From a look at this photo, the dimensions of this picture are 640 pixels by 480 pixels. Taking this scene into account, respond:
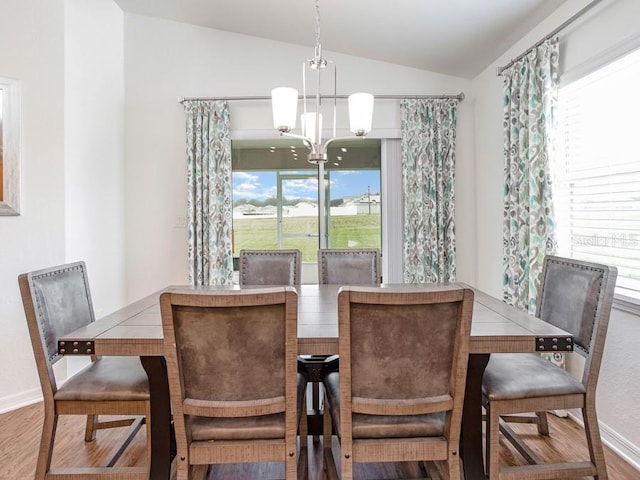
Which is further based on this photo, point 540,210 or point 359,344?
point 540,210

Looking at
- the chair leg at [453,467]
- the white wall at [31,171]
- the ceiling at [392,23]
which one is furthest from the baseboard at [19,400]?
the ceiling at [392,23]

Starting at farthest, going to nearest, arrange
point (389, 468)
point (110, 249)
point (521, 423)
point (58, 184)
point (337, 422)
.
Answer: point (110, 249)
point (58, 184)
point (521, 423)
point (389, 468)
point (337, 422)

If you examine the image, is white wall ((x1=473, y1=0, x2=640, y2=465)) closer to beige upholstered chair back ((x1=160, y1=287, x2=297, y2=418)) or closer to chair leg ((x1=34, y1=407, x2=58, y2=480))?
beige upholstered chair back ((x1=160, y1=287, x2=297, y2=418))

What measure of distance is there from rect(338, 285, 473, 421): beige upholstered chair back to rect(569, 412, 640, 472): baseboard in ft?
4.38

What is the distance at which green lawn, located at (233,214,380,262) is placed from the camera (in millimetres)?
4102

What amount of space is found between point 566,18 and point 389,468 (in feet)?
9.09

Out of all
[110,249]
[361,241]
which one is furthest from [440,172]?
[110,249]

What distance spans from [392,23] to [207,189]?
2.11m

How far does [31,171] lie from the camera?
9.16ft

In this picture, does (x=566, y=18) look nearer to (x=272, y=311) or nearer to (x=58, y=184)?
(x=272, y=311)

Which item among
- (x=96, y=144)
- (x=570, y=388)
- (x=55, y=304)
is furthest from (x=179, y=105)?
(x=570, y=388)

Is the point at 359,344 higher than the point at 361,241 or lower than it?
lower

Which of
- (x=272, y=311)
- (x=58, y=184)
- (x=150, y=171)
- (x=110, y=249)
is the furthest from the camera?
(x=150, y=171)

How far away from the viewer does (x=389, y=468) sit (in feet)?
6.57
